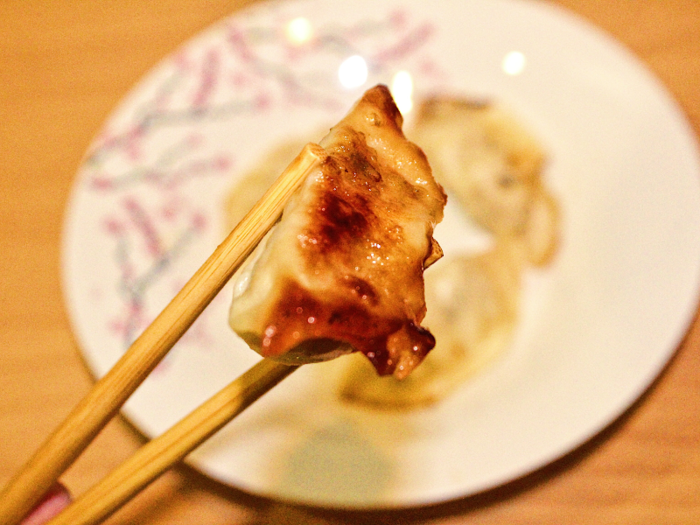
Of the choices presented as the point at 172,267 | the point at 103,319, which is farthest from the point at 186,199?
the point at 103,319

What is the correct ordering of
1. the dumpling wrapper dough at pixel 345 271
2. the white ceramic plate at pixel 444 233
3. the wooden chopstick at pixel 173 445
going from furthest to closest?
the white ceramic plate at pixel 444 233 → the wooden chopstick at pixel 173 445 → the dumpling wrapper dough at pixel 345 271

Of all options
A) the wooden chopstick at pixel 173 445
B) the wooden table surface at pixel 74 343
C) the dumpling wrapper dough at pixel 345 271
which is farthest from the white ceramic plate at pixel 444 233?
the dumpling wrapper dough at pixel 345 271

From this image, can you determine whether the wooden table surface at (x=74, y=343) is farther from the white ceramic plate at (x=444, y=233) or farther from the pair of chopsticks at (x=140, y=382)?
the pair of chopsticks at (x=140, y=382)

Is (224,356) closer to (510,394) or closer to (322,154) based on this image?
(510,394)

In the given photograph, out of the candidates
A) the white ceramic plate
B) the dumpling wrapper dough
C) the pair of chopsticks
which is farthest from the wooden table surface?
the dumpling wrapper dough

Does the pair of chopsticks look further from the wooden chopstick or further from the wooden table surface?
the wooden table surface
